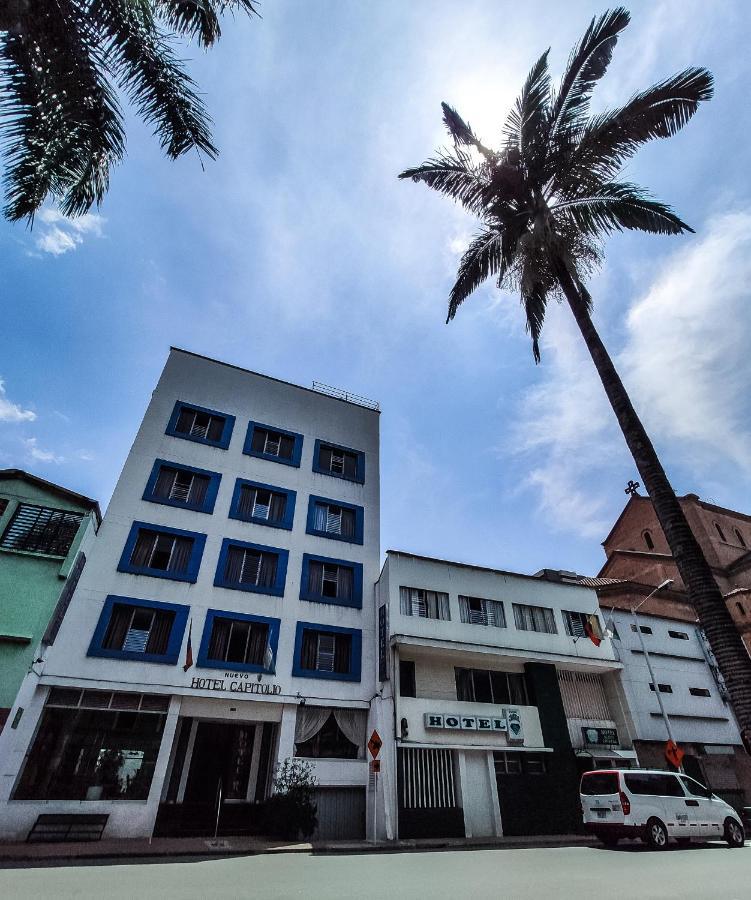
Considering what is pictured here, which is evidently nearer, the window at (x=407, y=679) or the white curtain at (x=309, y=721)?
the white curtain at (x=309, y=721)

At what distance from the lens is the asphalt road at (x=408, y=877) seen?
7.12 m

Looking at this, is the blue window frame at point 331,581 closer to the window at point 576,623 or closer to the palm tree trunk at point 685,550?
the window at point 576,623

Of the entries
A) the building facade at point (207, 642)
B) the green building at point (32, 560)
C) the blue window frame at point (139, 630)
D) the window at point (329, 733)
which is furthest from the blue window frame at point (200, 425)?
the window at point (329, 733)

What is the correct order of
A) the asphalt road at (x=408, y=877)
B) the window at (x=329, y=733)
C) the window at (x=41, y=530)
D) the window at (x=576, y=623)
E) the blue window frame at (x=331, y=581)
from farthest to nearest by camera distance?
the window at (x=576, y=623)
the blue window frame at (x=331, y=581)
the window at (x=329, y=733)
the window at (x=41, y=530)
the asphalt road at (x=408, y=877)

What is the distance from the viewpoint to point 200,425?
24484mm

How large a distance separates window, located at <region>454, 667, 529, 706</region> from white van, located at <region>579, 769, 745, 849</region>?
6.90 meters

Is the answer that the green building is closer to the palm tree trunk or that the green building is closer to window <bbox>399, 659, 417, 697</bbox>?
window <bbox>399, 659, 417, 697</bbox>

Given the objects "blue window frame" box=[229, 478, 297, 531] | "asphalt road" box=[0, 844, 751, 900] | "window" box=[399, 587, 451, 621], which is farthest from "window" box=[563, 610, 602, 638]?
"blue window frame" box=[229, 478, 297, 531]

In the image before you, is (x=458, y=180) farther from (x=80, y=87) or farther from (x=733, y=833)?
(x=733, y=833)

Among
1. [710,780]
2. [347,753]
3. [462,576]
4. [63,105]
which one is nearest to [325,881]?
[347,753]

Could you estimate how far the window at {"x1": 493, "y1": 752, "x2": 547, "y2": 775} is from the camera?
19.2 metres

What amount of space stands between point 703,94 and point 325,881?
1680 centimetres

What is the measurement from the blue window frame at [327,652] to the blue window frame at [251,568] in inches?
84.3

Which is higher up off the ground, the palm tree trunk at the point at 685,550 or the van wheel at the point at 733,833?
the palm tree trunk at the point at 685,550
